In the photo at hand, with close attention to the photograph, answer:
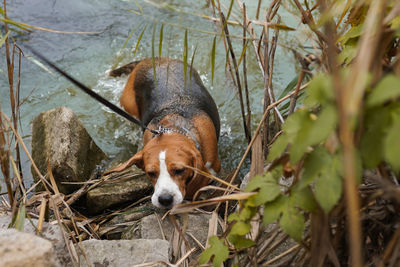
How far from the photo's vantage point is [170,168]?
9.43 feet

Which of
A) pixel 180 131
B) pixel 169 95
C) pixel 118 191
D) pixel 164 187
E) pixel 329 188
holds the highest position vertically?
pixel 329 188

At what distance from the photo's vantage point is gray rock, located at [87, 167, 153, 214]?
327 centimetres

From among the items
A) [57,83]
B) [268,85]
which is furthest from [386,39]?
[57,83]

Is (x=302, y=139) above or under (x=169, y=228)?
above

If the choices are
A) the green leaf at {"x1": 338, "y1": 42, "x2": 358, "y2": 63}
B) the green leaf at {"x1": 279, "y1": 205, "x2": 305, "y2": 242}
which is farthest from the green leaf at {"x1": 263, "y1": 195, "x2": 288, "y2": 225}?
the green leaf at {"x1": 338, "y1": 42, "x2": 358, "y2": 63}

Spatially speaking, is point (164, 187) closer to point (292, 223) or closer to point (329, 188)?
point (292, 223)

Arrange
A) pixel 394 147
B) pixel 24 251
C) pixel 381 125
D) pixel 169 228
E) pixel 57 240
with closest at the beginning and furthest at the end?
1. pixel 394 147
2. pixel 381 125
3. pixel 24 251
4. pixel 57 240
5. pixel 169 228

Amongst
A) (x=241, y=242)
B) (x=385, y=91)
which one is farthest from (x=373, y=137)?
(x=241, y=242)

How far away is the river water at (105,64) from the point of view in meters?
4.66

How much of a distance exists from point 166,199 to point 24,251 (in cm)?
132

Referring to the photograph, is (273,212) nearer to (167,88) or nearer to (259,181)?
(259,181)

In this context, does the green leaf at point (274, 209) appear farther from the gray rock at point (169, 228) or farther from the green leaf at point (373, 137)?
the gray rock at point (169, 228)

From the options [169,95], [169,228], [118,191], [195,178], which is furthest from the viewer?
[169,95]

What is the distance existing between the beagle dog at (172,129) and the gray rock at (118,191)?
295mm
